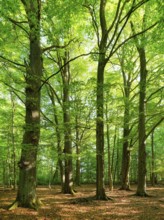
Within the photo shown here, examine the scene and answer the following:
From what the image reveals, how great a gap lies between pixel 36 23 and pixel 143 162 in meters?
10.1

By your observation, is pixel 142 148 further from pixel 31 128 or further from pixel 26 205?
pixel 26 205

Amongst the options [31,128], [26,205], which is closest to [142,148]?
[31,128]

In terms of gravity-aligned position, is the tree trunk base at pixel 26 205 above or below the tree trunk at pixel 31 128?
below

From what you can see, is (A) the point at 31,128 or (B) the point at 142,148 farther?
(B) the point at 142,148

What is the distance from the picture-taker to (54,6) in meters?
8.25

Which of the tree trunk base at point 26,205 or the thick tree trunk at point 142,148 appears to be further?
the thick tree trunk at point 142,148

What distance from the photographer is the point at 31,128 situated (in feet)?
26.8

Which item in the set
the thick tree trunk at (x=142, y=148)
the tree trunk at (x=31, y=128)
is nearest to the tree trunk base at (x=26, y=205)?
the tree trunk at (x=31, y=128)

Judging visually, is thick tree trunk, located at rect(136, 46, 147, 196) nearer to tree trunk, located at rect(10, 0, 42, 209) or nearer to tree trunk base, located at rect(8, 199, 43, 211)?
tree trunk, located at rect(10, 0, 42, 209)

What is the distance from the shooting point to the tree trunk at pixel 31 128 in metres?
7.99

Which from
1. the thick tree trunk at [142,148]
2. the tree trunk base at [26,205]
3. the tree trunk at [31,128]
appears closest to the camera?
the tree trunk base at [26,205]

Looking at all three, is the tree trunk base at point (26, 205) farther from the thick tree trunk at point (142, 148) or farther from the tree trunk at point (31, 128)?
the thick tree trunk at point (142, 148)

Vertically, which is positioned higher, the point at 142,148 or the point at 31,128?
the point at 31,128

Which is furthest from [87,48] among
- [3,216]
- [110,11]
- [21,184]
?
[3,216]
